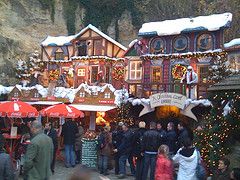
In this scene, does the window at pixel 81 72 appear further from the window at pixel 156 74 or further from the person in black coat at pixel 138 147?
the person in black coat at pixel 138 147

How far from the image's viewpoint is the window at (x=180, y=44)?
904 inches

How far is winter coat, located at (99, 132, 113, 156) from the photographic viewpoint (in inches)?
515

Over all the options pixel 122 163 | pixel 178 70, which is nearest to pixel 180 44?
pixel 178 70

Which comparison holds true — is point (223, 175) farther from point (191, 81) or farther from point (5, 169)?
point (191, 81)

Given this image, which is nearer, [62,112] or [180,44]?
[62,112]

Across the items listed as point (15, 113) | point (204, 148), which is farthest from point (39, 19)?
point (204, 148)

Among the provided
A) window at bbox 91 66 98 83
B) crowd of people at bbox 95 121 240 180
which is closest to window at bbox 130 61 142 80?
window at bbox 91 66 98 83

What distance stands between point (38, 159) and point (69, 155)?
783 cm

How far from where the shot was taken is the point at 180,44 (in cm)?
2316

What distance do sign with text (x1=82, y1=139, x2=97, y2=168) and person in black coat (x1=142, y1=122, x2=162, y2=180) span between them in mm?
3209

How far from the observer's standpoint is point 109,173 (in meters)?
13.4

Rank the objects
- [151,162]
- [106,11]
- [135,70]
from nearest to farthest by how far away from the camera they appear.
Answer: [151,162], [135,70], [106,11]

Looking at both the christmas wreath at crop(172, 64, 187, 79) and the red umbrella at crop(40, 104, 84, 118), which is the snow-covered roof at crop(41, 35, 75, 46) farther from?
the red umbrella at crop(40, 104, 84, 118)

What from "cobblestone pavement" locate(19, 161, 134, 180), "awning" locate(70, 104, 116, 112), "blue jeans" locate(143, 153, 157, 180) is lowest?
"cobblestone pavement" locate(19, 161, 134, 180)
